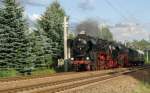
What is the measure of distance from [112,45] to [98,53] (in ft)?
21.5

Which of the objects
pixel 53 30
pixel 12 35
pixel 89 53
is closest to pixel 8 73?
pixel 12 35

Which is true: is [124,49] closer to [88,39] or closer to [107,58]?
[107,58]

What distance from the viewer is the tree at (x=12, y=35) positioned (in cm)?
3030

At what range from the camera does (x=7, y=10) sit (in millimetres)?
30500

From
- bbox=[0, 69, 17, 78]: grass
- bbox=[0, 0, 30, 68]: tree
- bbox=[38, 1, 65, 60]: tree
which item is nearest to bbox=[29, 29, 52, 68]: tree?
bbox=[0, 0, 30, 68]: tree

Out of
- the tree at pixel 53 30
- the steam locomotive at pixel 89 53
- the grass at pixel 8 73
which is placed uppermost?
the tree at pixel 53 30

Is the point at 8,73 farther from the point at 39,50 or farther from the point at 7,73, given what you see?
the point at 39,50

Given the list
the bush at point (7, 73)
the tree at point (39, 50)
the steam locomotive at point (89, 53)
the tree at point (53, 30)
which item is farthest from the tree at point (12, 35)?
the tree at point (53, 30)

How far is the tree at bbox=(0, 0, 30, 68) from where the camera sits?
30.3m

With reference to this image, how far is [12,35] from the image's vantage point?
30.6m

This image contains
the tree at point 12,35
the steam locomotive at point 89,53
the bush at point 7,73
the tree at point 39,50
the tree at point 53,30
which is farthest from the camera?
the tree at point 53,30

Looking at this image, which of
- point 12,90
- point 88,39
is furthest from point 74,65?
point 12,90

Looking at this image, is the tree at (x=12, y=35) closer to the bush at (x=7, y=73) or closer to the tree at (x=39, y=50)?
the bush at (x=7, y=73)

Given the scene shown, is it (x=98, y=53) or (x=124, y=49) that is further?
(x=124, y=49)
